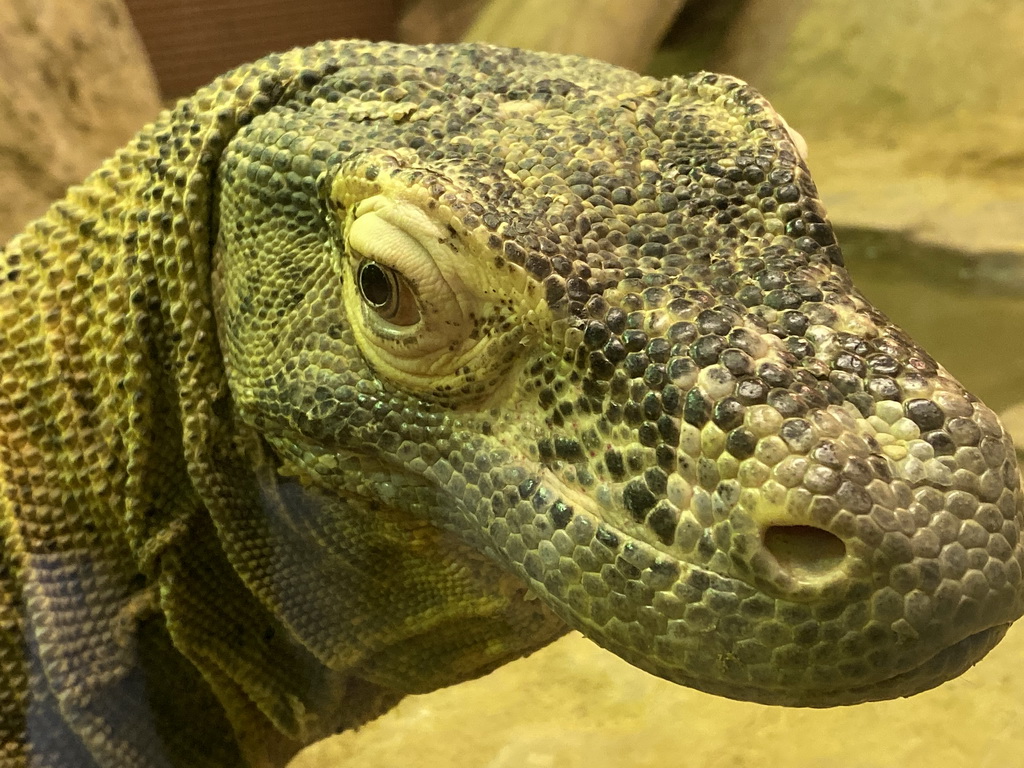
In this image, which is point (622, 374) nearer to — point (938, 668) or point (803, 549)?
point (803, 549)

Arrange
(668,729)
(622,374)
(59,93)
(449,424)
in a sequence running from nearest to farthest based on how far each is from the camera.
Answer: (622,374) → (449,424) → (668,729) → (59,93)

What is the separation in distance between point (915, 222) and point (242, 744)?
5.18 metres

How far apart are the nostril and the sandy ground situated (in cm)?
173

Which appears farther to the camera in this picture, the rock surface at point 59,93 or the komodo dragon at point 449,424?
the rock surface at point 59,93

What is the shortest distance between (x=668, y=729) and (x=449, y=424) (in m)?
1.66

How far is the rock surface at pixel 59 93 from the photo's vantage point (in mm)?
3596

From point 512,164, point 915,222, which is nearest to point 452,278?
point 512,164

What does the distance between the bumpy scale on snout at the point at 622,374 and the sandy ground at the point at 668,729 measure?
1.07 meters

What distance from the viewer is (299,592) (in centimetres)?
207

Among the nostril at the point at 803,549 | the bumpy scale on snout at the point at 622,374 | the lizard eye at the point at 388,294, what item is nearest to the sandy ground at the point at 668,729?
the bumpy scale on snout at the point at 622,374

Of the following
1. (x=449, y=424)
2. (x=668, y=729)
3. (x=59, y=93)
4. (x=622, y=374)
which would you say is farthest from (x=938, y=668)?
(x=59, y=93)

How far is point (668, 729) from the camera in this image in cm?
286

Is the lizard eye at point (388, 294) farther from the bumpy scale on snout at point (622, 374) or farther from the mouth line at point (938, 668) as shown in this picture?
the mouth line at point (938, 668)

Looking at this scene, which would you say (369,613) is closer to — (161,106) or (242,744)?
(242,744)
